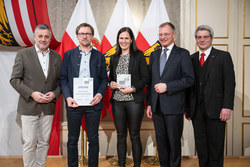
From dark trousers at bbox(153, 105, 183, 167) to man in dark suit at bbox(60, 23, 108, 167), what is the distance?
65 centimetres

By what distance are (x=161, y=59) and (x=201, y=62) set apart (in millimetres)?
402

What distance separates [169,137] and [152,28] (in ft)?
5.30

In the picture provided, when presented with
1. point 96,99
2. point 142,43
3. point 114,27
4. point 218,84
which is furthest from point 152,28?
point 96,99

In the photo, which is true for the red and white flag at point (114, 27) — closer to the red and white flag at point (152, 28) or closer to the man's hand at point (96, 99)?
the red and white flag at point (152, 28)

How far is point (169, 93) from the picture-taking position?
1.98m

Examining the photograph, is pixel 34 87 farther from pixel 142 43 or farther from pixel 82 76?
pixel 142 43

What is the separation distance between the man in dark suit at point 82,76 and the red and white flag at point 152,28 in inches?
37.4

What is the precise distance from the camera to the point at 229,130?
10.3ft

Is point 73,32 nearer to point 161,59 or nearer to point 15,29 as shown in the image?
point 15,29

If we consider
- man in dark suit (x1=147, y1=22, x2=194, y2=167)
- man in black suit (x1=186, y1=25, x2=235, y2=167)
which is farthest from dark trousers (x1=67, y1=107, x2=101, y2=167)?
man in black suit (x1=186, y1=25, x2=235, y2=167)

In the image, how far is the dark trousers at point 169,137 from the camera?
202cm

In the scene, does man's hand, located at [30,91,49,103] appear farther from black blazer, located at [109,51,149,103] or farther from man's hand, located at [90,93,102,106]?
black blazer, located at [109,51,149,103]

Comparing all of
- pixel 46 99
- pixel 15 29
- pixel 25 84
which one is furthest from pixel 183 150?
pixel 15 29

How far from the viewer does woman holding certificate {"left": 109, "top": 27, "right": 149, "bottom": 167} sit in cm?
219
